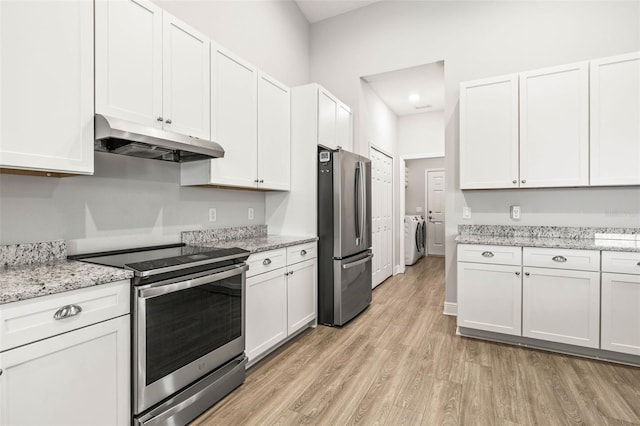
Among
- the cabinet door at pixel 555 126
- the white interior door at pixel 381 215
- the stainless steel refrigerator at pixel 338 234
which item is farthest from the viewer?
the white interior door at pixel 381 215

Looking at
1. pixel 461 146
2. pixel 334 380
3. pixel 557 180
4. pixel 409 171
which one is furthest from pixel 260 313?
pixel 409 171

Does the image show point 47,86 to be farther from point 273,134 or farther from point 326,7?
point 326,7

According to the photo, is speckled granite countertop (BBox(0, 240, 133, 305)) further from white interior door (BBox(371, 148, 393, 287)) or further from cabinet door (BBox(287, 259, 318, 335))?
white interior door (BBox(371, 148, 393, 287))

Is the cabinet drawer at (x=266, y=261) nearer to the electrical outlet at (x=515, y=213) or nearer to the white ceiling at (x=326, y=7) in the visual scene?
the electrical outlet at (x=515, y=213)

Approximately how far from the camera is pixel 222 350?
202cm

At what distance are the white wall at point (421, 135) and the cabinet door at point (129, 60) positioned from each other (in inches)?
201

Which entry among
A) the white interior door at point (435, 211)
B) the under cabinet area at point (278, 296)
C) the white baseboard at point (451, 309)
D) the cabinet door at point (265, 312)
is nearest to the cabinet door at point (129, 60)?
the under cabinet area at point (278, 296)

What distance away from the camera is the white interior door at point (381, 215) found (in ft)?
15.8

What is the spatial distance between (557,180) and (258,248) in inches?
104

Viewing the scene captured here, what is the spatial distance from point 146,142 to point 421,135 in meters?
5.66

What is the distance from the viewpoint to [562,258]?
2.61 meters

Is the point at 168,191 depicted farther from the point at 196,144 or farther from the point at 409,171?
the point at 409,171

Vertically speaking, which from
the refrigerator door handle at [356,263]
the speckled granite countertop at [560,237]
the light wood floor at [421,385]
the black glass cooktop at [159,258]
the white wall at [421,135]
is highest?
the white wall at [421,135]

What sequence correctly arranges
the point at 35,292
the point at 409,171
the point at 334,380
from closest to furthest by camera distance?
1. the point at 35,292
2. the point at 334,380
3. the point at 409,171
